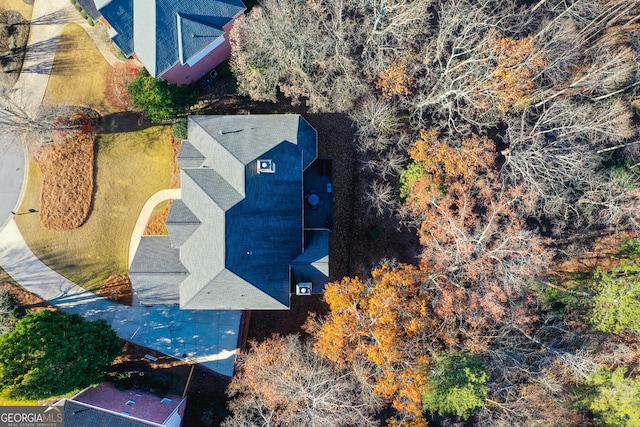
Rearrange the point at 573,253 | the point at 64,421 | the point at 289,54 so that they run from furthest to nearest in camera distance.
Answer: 1. the point at 573,253
2. the point at 289,54
3. the point at 64,421

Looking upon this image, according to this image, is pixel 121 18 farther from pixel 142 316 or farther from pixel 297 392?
pixel 297 392

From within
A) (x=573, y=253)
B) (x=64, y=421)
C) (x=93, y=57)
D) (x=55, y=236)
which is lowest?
(x=64, y=421)

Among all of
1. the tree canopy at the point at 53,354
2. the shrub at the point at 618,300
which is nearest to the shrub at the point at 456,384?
the shrub at the point at 618,300

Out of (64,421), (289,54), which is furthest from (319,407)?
(289,54)

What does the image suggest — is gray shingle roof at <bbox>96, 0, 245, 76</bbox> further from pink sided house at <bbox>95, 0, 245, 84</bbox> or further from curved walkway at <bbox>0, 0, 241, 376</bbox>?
curved walkway at <bbox>0, 0, 241, 376</bbox>

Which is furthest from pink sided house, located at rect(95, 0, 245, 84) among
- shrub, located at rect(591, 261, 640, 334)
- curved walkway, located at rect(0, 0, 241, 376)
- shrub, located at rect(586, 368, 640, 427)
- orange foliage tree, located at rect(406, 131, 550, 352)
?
shrub, located at rect(586, 368, 640, 427)

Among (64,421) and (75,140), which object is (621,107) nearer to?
(75,140)

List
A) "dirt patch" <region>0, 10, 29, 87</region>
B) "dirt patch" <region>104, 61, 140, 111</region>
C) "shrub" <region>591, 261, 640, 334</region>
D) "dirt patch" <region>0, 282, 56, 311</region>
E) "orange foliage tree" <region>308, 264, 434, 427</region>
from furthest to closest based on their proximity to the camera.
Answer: "dirt patch" <region>0, 10, 29, 87</region>, "dirt patch" <region>104, 61, 140, 111</region>, "dirt patch" <region>0, 282, 56, 311</region>, "shrub" <region>591, 261, 640, 334</region>, "orange foliage tree" <region>308, 264, 434, 427</region>

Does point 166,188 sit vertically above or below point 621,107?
below

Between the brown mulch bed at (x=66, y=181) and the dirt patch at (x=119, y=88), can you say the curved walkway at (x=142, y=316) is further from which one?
the dirt patch at (x=119, y=88)
